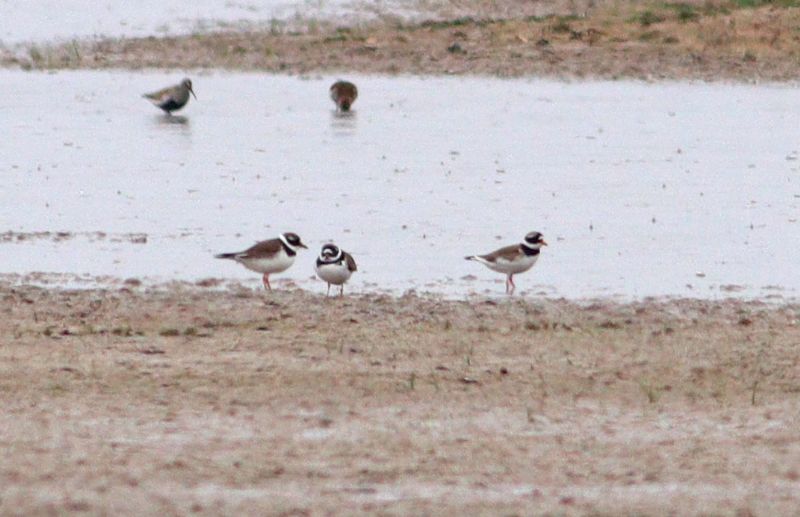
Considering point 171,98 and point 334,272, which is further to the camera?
point 171,98

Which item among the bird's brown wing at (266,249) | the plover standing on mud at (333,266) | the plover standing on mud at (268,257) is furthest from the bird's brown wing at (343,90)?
the plover standing on mud at (333,266)

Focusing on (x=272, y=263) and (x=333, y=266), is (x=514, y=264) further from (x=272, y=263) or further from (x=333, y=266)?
(x=272, y=263)

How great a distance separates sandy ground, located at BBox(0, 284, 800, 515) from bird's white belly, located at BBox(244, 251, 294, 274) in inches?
14.9

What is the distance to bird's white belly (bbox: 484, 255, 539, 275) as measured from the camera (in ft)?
50.1

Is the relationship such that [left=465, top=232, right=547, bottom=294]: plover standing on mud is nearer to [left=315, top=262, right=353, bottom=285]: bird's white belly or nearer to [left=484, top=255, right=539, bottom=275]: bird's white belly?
[left=484, top=255, right=539, bottom=275]: bird's white belly

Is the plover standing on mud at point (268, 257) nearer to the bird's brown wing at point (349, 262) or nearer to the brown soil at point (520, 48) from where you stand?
the bird's brown wing at point (349, 262)

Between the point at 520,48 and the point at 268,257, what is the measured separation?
1944 centimetres

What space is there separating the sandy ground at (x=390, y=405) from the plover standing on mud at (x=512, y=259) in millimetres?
813

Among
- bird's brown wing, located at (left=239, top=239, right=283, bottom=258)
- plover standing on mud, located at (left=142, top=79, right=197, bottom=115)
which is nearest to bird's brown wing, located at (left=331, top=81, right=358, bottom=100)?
plover standing on mud, located at (left=142, top=79, right=197, bottom=115)

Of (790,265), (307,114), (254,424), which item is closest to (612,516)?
(254,424)

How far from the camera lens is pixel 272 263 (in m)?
15.2

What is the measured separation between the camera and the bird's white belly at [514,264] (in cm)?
1527

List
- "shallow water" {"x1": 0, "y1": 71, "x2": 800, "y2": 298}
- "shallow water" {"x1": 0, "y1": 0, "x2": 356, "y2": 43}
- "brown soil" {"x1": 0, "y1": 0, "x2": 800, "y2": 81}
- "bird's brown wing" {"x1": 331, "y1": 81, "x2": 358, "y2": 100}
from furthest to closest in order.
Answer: "shallow water" {"x1": 0, "y1": 0, "x2": 356, "y2": 43}, "brown soil" {"x1": 0, "y1": 0, "x2": 800, "y2": 81}, "bird's brown wing" {"x1": 331, "y1": 81, "x2": 358, "y2": 100}, "shallow water" {"x1": 0, "y1": 71, "x2": 800, "y2": 298}

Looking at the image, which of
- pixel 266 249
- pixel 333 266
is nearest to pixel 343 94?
pixel 266 249
